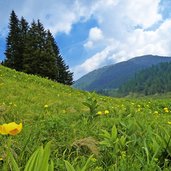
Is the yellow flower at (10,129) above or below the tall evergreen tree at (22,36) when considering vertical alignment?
below

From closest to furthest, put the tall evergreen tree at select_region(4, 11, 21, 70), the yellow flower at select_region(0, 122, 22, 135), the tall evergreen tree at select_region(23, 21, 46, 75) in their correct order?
the yellow flower at select_region(0, 122, 22, 135)
the tall evergreen tree at select_region(23, 21, 46, 75)
the tall evergreen tree at select_region(4, 11, 21, 70)

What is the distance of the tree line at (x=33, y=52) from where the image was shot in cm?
6053

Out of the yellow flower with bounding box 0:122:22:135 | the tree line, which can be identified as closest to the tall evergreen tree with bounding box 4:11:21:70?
the tree line

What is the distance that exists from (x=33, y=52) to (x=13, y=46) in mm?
6328

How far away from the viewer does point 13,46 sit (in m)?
65.4

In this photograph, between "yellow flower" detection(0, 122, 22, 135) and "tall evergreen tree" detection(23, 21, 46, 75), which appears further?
"tall evergreen tree" detection(23, 21, 46, 75)

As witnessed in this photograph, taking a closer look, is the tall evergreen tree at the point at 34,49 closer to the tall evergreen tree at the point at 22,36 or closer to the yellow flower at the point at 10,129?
the tall evergreen tree at the point at 22,36

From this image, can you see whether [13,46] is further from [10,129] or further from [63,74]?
[10,129]

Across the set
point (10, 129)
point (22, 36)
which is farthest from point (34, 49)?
point (10, 129)

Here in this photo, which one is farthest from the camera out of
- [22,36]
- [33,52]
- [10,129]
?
[22,36]

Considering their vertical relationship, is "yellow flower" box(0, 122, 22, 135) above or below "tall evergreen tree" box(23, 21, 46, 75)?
below

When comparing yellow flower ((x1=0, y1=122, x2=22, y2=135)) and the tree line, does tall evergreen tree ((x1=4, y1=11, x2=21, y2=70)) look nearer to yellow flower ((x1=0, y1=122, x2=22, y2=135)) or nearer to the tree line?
the tree line

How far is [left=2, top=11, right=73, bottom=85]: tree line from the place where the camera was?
60531 millimetres

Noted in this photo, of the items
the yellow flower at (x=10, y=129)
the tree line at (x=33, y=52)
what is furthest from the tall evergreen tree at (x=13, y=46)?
the yellow flower at (x=10, y=129)
